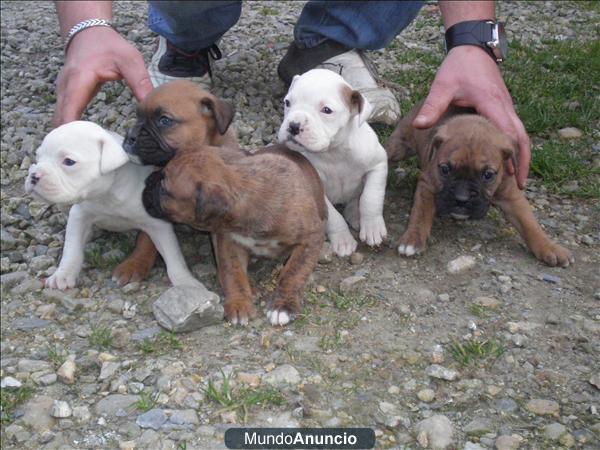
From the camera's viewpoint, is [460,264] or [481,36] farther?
[481,36]

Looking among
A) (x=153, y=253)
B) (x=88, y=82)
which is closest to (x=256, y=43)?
(x=88, y=82)

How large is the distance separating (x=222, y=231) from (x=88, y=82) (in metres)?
1.50

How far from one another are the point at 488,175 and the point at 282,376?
6.48 feet

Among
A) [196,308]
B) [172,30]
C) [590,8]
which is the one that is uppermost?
[172,30]

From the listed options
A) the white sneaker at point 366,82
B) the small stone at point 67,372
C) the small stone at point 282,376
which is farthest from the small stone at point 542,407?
the white sneaker at point 366,82

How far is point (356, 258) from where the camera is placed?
4.73 metres

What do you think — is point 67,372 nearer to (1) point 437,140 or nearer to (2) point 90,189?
(2) point 90,189

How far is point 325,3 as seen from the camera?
6.45m

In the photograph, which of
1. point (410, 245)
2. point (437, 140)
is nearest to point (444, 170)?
point (437, 140)

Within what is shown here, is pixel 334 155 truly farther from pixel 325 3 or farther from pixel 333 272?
pixel 325 3

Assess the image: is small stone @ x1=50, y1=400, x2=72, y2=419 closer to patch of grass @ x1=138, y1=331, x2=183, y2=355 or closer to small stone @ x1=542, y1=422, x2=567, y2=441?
patch of grass @ x1=138, y1=331, x2=183, y2=355

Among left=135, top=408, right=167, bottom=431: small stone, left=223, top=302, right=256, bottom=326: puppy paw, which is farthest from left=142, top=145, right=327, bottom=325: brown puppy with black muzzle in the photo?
left=135, top=408, right=167, bottom=431: small stone

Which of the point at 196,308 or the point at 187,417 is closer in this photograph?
the point at 187,417

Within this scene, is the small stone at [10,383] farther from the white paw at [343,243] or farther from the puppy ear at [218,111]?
the white paw at [343,243]
